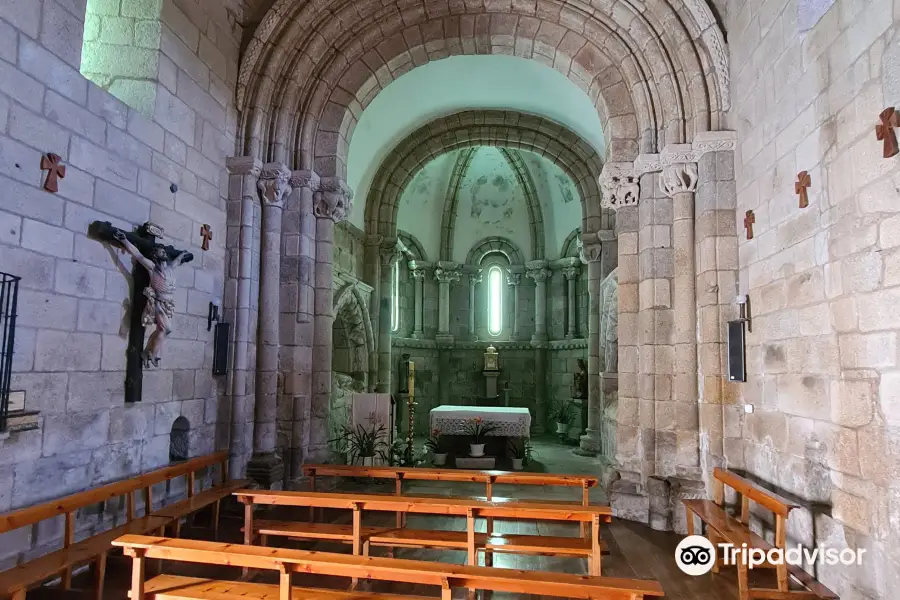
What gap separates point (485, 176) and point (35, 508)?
11590mm

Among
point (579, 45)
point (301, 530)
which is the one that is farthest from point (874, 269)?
point (579, 45)

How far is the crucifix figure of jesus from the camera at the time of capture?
4.71 metres

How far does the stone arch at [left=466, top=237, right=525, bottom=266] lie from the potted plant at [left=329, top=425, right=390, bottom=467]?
6.96m

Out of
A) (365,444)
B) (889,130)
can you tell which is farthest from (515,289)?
(889,130)

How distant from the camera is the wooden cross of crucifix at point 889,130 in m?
3.01

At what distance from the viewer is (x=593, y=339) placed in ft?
33.1

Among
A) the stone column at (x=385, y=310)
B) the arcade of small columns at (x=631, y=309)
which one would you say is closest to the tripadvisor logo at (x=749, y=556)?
the arcade of small columns at (x=631, y=309)

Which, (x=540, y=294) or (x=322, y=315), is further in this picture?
(x=540, y=294)

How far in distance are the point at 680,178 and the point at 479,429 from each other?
4.63m

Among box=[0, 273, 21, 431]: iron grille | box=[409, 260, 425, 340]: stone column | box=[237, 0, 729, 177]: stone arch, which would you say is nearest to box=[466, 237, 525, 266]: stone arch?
box=[409, 260, 425, 340]: stone column

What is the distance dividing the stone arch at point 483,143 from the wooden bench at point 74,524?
267 inches

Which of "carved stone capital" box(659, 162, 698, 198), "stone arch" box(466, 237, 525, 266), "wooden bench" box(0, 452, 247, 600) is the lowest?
"wooden bench" box(0, 452, 247, 600)

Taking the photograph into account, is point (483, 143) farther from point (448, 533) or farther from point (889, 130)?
point (889, 130)

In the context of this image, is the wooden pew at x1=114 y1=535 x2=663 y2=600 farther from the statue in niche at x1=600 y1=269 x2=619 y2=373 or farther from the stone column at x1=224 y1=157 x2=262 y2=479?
the statue in niche at x1=600 y1=269 x2=619 y2=373
